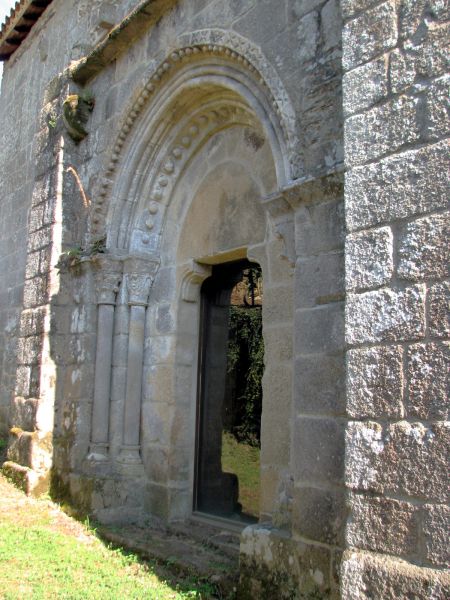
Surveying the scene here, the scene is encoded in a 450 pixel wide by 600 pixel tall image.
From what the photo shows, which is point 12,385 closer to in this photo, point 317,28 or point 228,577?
point 228,577

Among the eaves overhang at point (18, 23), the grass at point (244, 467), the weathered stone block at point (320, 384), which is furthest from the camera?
the eaves overhang at point (18, 23)

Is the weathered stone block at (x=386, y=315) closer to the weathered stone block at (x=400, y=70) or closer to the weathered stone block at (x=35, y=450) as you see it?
the weathered stone block at (x=400, y=70)

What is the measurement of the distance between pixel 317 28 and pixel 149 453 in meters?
3.52

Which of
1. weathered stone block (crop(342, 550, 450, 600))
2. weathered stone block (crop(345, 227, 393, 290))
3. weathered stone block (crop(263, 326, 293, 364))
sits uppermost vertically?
weathered stone block (crop(345, 227, 393, 290))

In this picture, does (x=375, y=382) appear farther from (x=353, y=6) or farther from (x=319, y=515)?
(x=353, y=6)

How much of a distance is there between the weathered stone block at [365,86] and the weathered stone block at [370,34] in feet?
0.13

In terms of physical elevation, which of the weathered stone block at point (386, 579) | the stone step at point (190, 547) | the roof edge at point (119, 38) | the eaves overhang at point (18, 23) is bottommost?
the stone step at point (190, 547)

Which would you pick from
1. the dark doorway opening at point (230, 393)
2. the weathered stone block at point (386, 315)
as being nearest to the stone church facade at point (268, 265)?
the weathered stone block at point (386, 315)

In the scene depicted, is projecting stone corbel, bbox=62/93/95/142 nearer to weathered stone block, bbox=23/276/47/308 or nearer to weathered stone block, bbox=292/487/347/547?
weathered stone block, bbox=23/276/47/308

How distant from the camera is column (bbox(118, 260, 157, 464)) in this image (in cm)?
536

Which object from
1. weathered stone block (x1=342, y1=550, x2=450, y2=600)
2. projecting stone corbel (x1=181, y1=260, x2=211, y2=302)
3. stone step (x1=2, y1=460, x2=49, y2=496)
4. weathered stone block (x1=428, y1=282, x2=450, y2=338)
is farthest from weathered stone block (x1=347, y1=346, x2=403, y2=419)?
stone step (x1=2, y1=460, x2=49, y2=496)

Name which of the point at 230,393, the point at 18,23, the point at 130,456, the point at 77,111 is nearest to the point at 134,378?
the point at 130,456

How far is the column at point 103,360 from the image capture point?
5.36 meters

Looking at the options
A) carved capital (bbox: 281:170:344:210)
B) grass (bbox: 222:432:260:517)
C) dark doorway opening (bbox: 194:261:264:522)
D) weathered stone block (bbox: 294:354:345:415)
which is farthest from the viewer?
dark doorway opening (bbox: 194:261:264:522)
